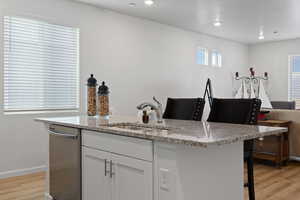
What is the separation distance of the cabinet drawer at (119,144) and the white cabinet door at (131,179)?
1.6 inches

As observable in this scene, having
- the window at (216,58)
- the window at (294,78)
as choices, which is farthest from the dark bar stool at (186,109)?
the window at (294,78)

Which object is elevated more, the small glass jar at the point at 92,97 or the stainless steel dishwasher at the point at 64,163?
the small glass jar at the point at 92,97

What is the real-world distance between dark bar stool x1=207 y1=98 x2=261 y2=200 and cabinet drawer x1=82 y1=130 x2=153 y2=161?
3.52ft

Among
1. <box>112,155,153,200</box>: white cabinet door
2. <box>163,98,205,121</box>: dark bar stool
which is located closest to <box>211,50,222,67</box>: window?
<box>163,98,205,121</box>: dark bar stool

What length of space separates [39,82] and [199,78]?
3.82 meters

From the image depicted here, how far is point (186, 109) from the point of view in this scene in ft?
9.73

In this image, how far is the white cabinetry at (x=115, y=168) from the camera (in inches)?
69.5

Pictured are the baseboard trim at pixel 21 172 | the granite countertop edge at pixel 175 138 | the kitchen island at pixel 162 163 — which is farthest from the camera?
the baseboard trim at pixel 21 172

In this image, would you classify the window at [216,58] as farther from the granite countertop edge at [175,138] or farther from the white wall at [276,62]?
the granite countertop edge at [175,138]

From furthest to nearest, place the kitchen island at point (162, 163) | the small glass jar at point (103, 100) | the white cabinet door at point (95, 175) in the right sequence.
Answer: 1. the small glass jar at point (103, 100)
2. the white cabinet door at point (95, 175)
3. the kitchen island at point (162, 163)

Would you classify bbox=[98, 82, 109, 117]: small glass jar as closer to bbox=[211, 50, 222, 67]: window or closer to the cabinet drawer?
the cabinet drawer

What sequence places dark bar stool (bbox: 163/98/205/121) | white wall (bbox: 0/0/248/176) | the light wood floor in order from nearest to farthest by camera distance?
dark bar stool (bbox: 163/98/205/121)
the light wood floor
white wall (bbox: 0/0/248/176)

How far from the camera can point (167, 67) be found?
606 centimetres

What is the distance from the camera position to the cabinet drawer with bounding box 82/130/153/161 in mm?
1754
